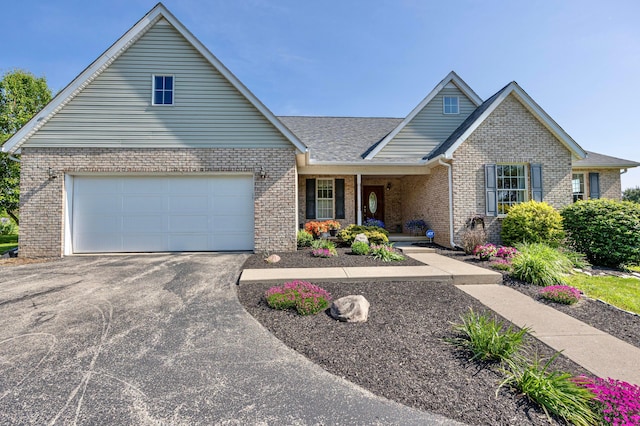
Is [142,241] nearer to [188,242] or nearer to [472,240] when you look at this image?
[188,242]

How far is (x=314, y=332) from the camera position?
3.32 m

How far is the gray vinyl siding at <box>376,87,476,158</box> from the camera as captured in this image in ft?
36.8

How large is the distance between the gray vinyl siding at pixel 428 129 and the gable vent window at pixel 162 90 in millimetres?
7414

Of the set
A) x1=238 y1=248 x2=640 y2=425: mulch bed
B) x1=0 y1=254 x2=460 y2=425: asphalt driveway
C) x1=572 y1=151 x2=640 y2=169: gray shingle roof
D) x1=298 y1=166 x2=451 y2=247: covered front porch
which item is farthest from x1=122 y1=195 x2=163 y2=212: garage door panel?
x1=572 y1=151 x2=640 y2=169: gray shingle roof

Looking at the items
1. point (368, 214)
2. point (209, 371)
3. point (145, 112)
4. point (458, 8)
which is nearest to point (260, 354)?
point (209, 371)

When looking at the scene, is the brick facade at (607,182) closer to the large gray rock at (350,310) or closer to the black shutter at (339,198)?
the black shutter at (339,198)

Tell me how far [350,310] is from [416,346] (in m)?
0.92

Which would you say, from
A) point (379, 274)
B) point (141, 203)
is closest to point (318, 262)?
point (379, 274)

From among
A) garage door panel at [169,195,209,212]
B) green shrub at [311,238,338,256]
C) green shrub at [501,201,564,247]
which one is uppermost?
garage door panel at [169,195,209,212]

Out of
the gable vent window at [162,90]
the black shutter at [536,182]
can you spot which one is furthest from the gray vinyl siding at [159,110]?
the black shutter at [536,182]

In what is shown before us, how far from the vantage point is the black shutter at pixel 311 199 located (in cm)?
1196

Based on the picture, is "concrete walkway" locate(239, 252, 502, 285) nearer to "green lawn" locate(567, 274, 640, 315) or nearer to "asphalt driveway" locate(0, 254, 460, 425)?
"asphalt driveway" locate(0, 254, 460, 425)

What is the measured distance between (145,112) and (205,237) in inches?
161

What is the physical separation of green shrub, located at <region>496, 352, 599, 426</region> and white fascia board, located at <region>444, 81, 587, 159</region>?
815 centimetres
